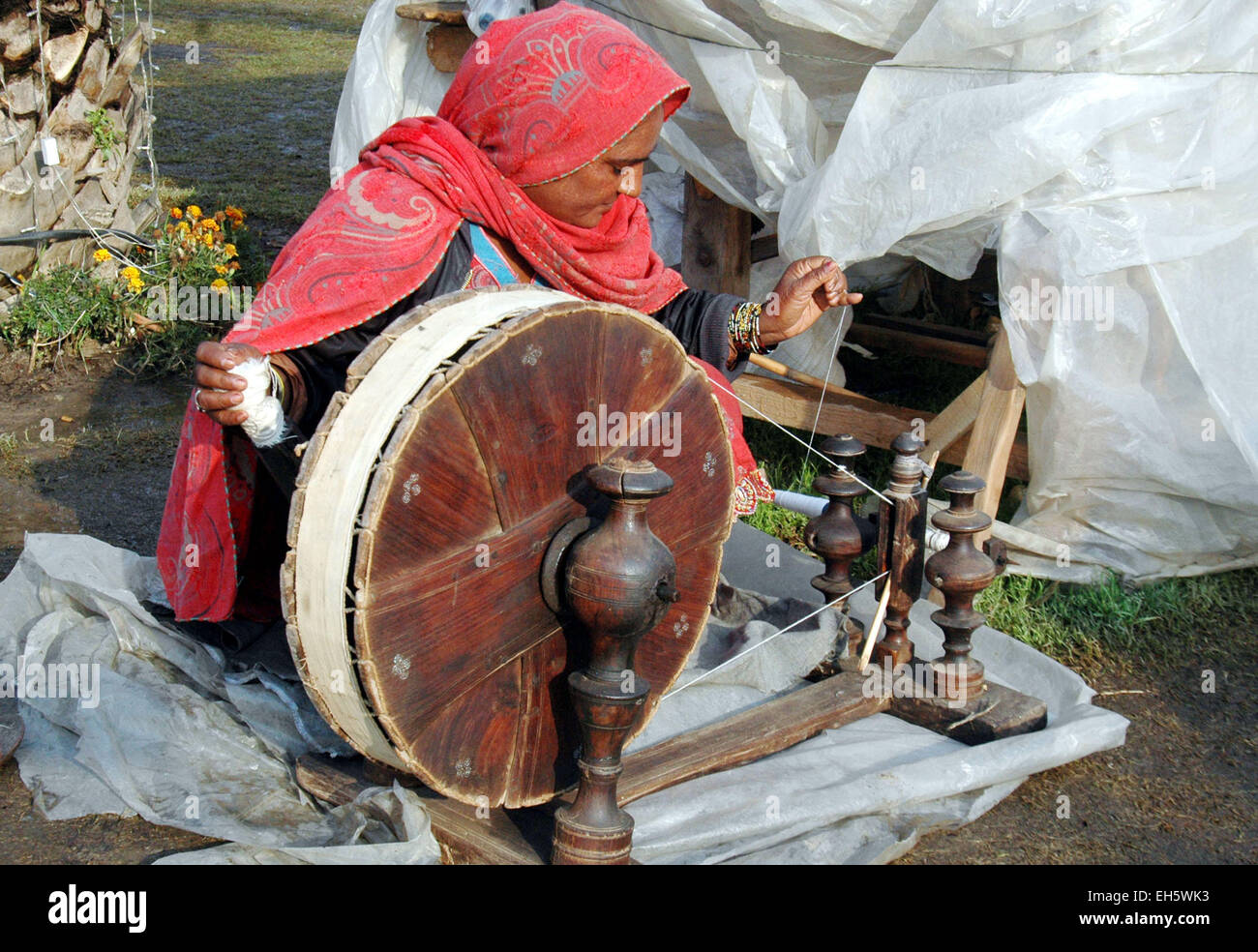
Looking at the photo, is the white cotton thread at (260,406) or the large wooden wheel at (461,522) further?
the white cotton thread at (260,406)

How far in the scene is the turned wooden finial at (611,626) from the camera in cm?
199

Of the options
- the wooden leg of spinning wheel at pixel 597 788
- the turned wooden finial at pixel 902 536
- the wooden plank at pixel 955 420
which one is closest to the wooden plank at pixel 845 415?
the wooden plank at pixel 955 420

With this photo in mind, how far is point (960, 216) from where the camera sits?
3266 millimetres

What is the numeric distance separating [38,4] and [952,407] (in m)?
3.82

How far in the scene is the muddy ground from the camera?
247 centimetres

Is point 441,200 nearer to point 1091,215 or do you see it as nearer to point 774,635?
point 774,635

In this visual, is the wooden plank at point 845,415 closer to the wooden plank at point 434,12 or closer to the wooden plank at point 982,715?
the wooden plank at point 982,715

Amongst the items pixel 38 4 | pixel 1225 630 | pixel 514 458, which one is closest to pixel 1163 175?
pixel 1225 630

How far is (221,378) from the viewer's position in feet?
6.77

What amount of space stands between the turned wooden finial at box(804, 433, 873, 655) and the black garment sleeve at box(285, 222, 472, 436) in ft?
3.06

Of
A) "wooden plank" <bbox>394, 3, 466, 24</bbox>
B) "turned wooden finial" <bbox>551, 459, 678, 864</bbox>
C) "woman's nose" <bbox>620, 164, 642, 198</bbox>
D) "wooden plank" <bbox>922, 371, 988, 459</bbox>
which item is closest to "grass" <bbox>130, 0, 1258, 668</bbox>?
"wooden plank" <bbox>922, 371, 988, 459</bbox>

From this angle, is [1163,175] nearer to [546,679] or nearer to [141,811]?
[546,679]

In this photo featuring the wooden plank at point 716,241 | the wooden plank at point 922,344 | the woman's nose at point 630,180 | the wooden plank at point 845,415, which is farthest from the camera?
the wooden plank at point 922,344

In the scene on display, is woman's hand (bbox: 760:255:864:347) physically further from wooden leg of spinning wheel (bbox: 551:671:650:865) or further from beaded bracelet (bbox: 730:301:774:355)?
wooden leg of spinning wheel (bbox: 551:671:650:865)
